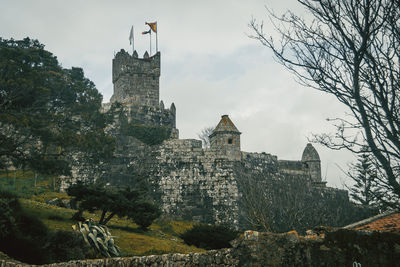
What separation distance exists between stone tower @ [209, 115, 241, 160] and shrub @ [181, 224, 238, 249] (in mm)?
9057

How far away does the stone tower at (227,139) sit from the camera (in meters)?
27.6

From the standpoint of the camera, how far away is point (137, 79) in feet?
121

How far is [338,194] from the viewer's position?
106 feet

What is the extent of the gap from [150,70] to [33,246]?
88.7 ft

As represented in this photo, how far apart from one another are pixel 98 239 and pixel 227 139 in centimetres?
1588

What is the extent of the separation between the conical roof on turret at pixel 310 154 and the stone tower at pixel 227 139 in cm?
856

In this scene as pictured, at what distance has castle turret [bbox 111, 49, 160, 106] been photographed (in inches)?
1428

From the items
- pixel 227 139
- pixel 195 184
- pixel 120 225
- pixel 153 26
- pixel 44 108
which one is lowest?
pixel 120 225

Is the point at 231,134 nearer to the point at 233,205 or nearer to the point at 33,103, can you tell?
the point at 233,205

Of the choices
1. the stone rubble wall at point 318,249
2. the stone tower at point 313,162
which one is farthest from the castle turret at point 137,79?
the stone rubble wall at point 318,249

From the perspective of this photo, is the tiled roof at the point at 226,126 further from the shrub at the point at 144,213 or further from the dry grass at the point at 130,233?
the shrub at the point at 144,213

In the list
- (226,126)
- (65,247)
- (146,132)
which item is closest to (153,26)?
(146,132)

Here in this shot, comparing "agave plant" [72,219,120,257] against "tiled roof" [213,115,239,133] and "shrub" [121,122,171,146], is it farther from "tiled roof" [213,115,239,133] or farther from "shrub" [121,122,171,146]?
"tiled roof" [213,115,239,133]

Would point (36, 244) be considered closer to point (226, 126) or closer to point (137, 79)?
point (226, 126)
